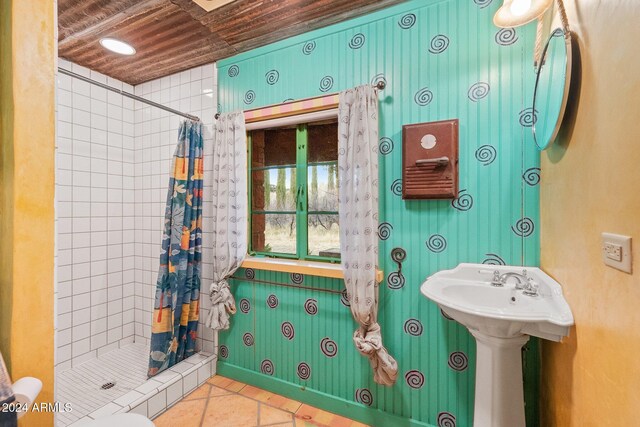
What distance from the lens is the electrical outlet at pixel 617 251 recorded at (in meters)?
0.68

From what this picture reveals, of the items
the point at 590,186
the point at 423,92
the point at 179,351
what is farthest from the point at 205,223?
the point at 590,186

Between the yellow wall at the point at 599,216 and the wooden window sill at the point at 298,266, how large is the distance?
877mm

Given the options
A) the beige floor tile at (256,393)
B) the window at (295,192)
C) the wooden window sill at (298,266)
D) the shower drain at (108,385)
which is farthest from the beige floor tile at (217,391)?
the window at (295,192)

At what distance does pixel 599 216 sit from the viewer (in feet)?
2.75

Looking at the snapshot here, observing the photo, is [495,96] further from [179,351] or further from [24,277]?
[179,351]

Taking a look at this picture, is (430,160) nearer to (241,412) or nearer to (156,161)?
(241,412)

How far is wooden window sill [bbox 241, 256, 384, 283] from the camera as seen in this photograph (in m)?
1.73

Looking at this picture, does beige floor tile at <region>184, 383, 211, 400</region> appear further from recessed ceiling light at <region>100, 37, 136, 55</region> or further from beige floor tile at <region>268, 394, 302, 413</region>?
recessed ceiling light at <region>100, 37, 136, 55</region>

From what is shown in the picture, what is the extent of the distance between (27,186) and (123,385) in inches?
79.6

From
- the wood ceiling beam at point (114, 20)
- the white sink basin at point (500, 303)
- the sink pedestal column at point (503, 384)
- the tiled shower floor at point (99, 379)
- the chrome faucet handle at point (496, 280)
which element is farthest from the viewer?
the tiled shower floor at point (99, 379)

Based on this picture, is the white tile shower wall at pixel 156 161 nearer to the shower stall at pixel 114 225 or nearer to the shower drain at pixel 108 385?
the shower stall at pixel 114 225

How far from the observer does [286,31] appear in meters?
1.96

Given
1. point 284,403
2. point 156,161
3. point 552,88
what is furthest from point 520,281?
point 156,161

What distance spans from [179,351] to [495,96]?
2.73 meters
